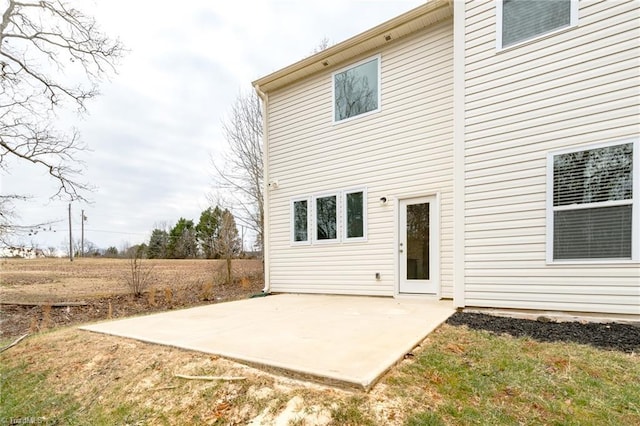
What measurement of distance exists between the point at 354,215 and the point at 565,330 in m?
3.83

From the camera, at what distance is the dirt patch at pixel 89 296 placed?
20.5 ft

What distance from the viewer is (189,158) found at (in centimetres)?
1966

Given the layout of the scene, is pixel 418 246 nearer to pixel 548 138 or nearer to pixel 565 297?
pixel 565 297

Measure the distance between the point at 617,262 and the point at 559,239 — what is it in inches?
23.4

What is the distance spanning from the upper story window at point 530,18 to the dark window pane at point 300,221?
→ 4700mm

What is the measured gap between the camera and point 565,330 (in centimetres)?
347

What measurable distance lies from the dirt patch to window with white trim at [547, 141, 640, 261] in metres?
6.45

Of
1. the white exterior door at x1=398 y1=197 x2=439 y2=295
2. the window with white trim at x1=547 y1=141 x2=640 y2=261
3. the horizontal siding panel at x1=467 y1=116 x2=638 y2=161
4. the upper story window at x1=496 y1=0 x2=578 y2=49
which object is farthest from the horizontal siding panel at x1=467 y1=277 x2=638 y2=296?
the upper story window at x1=496 y1=0 x2=578 y2=49

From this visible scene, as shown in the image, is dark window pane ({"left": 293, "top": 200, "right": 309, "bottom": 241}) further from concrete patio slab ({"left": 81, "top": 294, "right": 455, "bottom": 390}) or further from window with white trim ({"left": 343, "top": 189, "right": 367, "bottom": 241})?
concrete patio slab ({"left": 81, "top": 294, "right": 455, "bottom": 390})

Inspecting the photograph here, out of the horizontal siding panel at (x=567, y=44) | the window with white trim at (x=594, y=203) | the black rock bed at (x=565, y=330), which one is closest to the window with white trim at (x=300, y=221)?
the black rock bed at (x=565, y=330)

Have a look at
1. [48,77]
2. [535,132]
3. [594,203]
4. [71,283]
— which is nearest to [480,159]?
[535,132]

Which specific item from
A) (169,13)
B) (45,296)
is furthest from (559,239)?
(45,296)

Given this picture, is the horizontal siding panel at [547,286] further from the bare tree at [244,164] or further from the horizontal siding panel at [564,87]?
the bare tree at [244,164]

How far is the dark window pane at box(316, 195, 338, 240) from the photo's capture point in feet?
22.1
